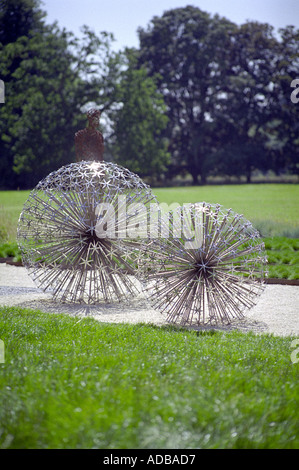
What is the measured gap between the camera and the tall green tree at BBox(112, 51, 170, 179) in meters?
25.2

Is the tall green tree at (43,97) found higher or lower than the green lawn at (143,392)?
higher

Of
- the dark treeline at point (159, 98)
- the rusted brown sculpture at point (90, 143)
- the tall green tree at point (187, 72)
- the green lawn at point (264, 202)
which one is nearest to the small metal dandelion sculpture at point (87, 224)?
the rusted brown sculpture at point (90, 143)

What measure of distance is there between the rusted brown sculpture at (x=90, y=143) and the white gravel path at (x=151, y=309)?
7.47 ft

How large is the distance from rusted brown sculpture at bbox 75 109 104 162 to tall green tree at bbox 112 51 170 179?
1631cm

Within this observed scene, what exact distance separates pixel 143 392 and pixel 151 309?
3778 millimetres

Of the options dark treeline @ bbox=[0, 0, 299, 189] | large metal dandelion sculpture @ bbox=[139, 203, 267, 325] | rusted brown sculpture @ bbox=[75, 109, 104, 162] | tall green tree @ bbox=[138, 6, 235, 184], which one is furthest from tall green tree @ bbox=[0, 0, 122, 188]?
large metal dandelion sculpture @ bbox=[139, 203, 267, 325]

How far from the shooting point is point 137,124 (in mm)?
25500

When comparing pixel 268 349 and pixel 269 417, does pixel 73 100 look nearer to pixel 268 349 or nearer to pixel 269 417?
pixel 268 349

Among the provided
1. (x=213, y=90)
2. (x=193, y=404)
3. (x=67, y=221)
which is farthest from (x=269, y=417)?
(x=213, y=90)

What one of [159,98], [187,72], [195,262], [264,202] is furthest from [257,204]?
[187,72]

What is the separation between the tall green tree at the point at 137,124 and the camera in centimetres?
2516

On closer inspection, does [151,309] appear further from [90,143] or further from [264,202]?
[264,202]

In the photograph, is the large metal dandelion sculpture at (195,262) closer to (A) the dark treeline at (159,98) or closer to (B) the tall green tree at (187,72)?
(A) the dark treeline at (159,98)
